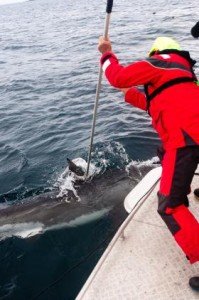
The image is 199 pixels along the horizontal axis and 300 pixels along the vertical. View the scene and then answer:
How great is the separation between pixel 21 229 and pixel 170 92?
4.32 metres

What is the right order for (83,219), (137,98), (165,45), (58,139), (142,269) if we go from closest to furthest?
(142,269) → (165,45) → (137,98) → (83,219) → (58,139)

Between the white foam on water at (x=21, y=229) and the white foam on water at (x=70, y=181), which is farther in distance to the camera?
the white foam on water at (x=70, y=181)

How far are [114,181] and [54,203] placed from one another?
4.06ft

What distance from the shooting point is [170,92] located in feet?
12.7

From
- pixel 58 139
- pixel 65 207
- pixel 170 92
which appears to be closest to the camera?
pixel 170 92

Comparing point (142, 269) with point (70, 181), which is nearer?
point (142, 269)

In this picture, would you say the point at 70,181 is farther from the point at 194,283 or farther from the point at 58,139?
the point at 194,283

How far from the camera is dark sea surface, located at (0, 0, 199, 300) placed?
597cm

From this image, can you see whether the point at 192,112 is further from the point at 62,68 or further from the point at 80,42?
the point at 80,42

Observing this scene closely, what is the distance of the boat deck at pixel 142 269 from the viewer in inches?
148

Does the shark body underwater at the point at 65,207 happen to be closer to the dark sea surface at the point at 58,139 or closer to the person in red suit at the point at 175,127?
the dark sea surface at the point at 58,139

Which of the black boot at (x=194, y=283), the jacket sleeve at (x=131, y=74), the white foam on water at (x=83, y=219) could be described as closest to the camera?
the black boot at (x=194, y=283)

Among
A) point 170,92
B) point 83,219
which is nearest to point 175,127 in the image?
point 170,92

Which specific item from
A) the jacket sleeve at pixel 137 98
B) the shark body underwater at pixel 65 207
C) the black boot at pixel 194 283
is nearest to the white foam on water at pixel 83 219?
the shark body underwater at pixel 65 207
